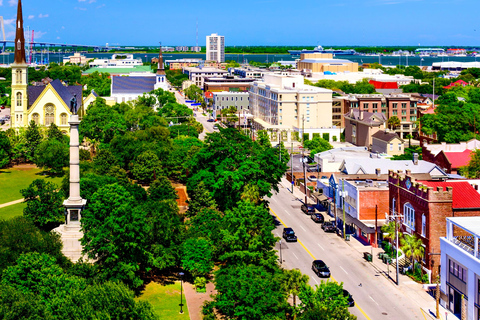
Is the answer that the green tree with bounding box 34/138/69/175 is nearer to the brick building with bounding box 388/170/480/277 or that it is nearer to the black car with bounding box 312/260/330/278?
the black car with bounding box 312/260/330/278

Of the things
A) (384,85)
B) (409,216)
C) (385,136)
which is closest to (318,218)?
(409,216)

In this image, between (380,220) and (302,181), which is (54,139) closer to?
(302,181)

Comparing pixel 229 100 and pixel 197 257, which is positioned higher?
pixel 229 100

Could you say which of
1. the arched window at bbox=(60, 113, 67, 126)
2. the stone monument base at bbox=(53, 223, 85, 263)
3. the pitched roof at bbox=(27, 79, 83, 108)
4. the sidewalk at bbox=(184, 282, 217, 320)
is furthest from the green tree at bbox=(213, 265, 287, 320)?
the pitched roof at bbox=(27, 79, 83, 108)

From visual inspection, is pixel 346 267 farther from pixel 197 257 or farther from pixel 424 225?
pixel 197 257

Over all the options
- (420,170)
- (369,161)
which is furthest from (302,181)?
(420,170)
